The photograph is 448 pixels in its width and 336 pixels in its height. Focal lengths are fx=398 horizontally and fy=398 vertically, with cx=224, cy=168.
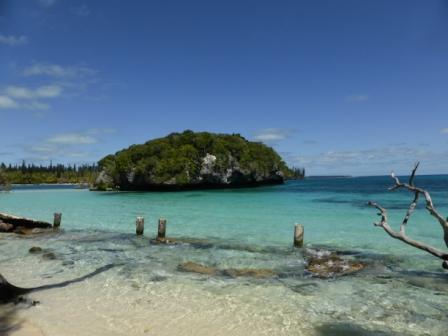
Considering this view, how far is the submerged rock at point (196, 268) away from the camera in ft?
40.1

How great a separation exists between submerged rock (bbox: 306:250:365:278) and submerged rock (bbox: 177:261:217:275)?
3093 mm

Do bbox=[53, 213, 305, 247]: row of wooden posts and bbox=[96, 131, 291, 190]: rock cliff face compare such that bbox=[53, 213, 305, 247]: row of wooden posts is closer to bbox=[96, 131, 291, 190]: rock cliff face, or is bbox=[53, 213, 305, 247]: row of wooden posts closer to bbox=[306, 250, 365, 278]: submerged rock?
bbox=[306, 250, 365, 278]: submerged rock

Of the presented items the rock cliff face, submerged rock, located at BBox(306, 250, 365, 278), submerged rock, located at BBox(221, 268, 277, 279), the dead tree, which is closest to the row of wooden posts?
submerged rock, located at BBox(306, 250, 365, 278)

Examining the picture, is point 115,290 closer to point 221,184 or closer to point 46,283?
point 46,283

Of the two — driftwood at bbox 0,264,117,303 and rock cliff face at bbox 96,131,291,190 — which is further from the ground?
rock cliff face at bbox 96,131,291,190

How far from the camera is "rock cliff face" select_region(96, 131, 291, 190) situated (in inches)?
2987

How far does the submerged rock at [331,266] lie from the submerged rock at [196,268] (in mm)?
3093

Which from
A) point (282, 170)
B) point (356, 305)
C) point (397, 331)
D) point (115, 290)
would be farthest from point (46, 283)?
point (282, 170)

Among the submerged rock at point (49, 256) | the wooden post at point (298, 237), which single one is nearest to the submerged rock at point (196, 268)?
the submerged rock at point (49, 256)

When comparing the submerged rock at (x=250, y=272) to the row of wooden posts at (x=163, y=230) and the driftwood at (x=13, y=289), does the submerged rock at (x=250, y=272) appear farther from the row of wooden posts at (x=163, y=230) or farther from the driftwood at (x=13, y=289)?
the row of wooden posts at (x=163, y=230)

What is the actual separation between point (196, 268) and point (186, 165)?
63.5m

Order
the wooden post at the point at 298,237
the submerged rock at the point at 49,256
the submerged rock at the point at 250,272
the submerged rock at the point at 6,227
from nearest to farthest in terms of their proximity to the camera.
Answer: the submerged rock at the point at 250,272 → the submerged rock at the point at 49,256 → the wooden post at the point at 298,237 → the submerged rock at the point at 6,227

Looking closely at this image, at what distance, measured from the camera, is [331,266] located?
12.7 m

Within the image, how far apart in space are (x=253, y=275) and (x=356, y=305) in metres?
3.40
